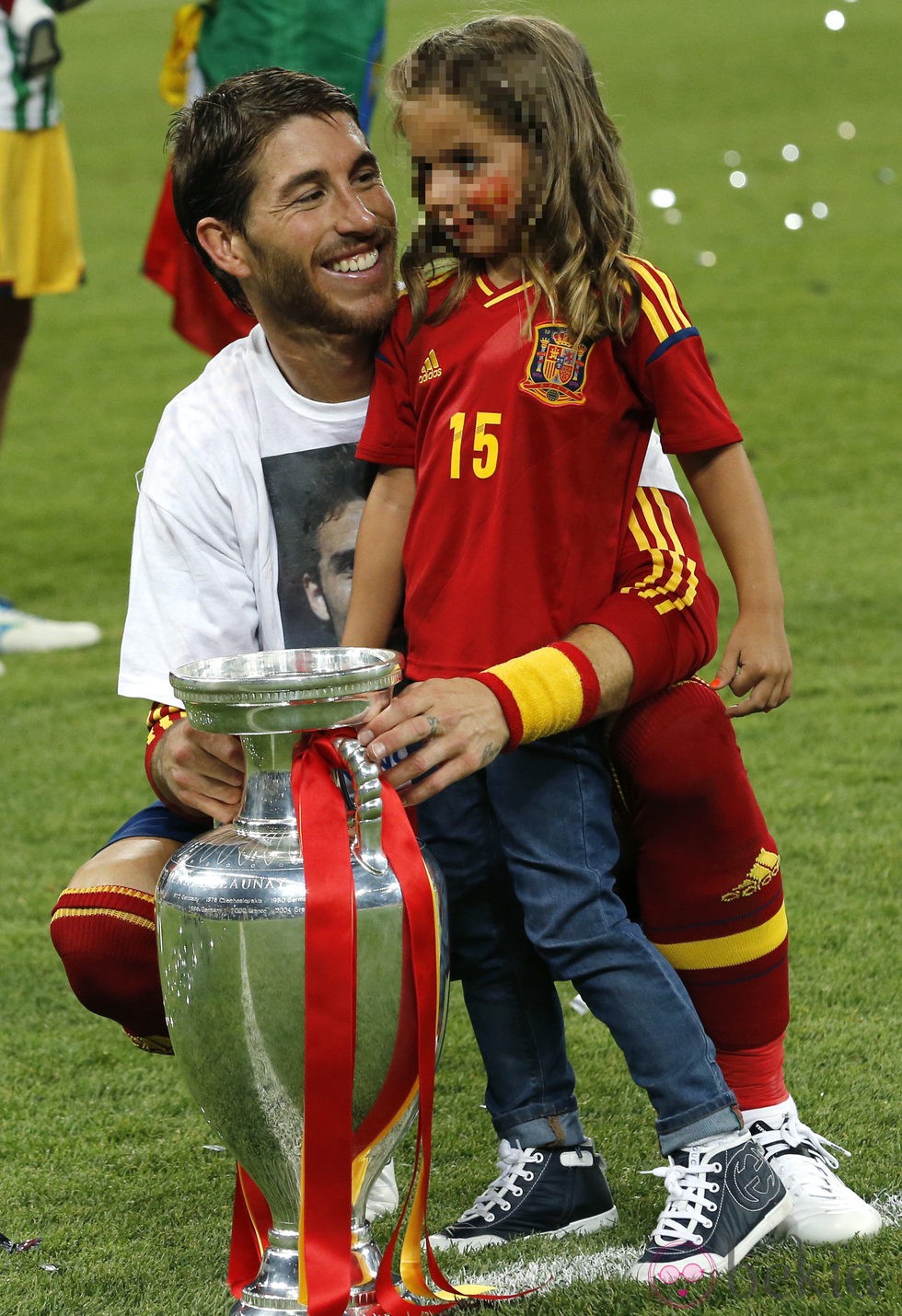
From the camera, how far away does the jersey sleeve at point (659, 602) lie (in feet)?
7.00

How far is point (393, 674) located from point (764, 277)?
8.96 metres

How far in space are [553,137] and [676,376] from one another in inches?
11.8

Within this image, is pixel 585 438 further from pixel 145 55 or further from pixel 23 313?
pixel 145 55

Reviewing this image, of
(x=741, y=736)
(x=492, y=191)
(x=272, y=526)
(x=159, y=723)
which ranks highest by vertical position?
(x=492, y=191)

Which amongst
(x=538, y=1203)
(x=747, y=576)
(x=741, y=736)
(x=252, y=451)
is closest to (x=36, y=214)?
(x=741, y=736)

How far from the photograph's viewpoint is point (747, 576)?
2123 mm

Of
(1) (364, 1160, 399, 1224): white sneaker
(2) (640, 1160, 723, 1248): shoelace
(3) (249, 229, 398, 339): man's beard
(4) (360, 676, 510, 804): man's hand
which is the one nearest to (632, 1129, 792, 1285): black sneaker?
(2) (640, 1160, 723, 1248): shoelace

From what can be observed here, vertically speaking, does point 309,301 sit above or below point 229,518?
above

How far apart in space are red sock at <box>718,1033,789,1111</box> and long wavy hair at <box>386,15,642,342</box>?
2.84 feet

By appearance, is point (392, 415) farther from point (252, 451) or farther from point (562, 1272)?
point (562, 1272)

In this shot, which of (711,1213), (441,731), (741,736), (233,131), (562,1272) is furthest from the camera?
(741,736)

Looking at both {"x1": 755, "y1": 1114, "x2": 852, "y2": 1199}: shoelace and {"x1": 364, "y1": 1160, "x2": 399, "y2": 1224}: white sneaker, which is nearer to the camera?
{"x1": 755, "y1": 1114, "x2": 852, "y2": 1199}: shoelace

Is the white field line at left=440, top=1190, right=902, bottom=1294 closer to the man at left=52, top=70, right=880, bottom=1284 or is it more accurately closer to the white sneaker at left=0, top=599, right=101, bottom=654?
the man at left=52, top=70, right=880, bottom=1284

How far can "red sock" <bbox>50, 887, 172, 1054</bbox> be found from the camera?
226cm
